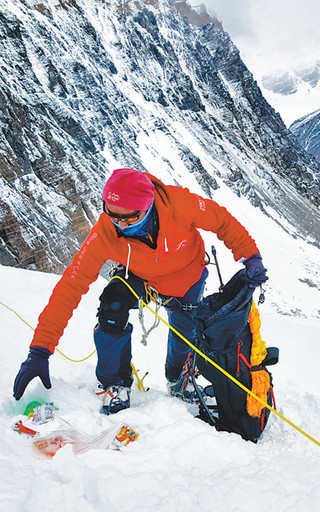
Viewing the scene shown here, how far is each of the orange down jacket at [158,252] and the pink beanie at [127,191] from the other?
0.95 ft

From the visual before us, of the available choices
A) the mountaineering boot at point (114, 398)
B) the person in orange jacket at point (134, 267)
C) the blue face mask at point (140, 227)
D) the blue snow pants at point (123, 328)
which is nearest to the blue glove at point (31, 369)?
the person in orange jacket at point (134, 267)

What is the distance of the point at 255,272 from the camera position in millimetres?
2541

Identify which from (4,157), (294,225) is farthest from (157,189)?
(294,225)

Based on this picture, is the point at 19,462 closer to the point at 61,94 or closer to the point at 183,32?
Result: the point at 61,94

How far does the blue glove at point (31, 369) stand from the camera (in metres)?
2.41

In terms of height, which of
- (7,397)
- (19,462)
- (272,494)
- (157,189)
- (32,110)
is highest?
(32,110)

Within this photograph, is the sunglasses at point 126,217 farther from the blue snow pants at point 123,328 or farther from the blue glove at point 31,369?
the blue glove at point 31,369

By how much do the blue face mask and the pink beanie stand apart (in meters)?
0.14

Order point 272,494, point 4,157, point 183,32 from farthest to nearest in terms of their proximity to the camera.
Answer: point 183,32 < point 4,157 < point 272,494

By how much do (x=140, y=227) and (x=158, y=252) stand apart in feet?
1.07

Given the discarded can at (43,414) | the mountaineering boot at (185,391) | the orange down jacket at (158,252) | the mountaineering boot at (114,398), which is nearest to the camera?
the discarded can at (43,414)

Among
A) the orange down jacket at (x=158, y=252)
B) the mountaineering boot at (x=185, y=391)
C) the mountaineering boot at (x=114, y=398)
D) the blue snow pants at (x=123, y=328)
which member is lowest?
the mountaineering boot at (x=114, y=398)

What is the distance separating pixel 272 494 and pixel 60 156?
828 inches

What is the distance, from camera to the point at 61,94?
27.0 m
